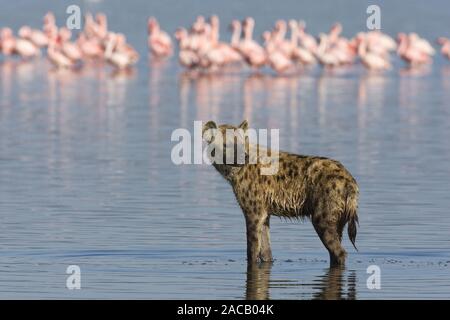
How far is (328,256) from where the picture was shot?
14250mm

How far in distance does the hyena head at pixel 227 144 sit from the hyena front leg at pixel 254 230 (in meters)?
0.43

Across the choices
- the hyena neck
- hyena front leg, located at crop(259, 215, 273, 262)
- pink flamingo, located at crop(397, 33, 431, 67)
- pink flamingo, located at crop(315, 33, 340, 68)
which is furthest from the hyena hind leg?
pink flamingo, located at crop(397, 33, 431, 67)

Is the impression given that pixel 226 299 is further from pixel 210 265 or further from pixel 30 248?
pixel 30 248

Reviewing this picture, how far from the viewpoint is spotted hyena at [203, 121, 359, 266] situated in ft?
43.5

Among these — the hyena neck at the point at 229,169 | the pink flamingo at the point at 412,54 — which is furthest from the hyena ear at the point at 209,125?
the pink flamingo at the point at 412,54

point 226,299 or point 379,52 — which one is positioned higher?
point 379,52

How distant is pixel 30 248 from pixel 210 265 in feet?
5.67

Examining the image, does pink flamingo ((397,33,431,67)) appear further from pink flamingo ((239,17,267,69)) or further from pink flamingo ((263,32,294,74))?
pink flamingo ((239,17,267,69))

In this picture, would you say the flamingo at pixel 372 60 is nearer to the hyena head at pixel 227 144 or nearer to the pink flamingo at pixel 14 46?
the pink flamingo at pixel 14 46

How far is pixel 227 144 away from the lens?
44.4 ft

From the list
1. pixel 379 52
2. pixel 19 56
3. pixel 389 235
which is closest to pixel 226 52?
pixel 379 52

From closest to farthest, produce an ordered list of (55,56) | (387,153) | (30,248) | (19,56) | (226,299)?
(226,299)
(30,248)
(387,153)
(55,56)
(19,56)

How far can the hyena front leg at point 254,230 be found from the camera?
44.5 ft
